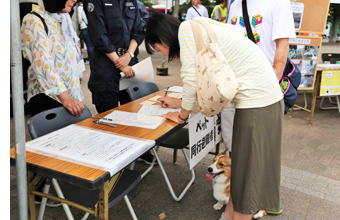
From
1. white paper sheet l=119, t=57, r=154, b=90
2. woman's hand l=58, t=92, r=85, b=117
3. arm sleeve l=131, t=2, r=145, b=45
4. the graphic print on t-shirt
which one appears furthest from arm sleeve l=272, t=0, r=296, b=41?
woman's hand l=58, t=92, r=85, b=117

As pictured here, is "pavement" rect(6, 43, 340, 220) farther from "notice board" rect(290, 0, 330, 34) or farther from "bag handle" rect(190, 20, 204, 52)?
"notice board" rect(290, 0, 330, 34)

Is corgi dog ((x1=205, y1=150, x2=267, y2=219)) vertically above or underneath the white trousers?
underneath

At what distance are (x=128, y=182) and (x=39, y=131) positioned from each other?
739 mm

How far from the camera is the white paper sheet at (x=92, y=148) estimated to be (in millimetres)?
1479

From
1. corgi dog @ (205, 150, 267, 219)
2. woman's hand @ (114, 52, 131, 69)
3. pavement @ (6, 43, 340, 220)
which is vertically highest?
woman's hand @ (114, 52, 131, 69)

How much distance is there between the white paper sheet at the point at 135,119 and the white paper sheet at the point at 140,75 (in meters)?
0.82

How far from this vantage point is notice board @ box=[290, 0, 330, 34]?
469 cm

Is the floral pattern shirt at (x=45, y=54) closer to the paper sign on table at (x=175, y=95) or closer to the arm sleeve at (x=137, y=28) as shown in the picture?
the arm sleeve at (x=137, y=28)

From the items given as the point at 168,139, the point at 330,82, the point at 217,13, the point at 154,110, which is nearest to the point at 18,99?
the point at 154,110

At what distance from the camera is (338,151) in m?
3.98

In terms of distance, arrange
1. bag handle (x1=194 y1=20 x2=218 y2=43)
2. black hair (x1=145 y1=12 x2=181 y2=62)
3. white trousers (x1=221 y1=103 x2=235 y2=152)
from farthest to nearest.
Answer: white trousers (x1=221 y1=103 x2=235 y2=152)
black hair (x1=145 y1=12 x2=181 y2=62)
bag handle (x1=194 y1=20 x2=218 y2=43)

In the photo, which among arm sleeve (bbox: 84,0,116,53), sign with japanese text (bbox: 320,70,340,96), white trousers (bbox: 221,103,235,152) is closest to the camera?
white trousers (bbox: 221,103,235,152)

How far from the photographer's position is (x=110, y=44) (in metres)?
2.85

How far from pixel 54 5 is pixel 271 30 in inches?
71.3
